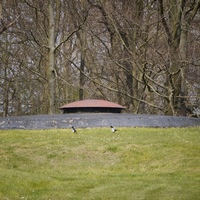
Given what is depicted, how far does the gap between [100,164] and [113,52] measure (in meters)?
18.5

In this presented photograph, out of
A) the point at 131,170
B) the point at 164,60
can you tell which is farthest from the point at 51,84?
the point at 131,170

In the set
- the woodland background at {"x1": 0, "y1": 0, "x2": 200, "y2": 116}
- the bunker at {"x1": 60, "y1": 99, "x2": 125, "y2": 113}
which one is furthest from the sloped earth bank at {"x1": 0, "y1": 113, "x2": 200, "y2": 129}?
the woodland background at {"x1": 0, "y1": 0, "x2": 200, "y2": 116}

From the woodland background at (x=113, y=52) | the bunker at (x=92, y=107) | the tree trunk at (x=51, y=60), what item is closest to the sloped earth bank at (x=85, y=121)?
the bunker at (x=92, y=107)

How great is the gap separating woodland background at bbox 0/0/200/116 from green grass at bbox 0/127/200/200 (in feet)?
21.3

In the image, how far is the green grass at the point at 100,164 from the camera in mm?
10359

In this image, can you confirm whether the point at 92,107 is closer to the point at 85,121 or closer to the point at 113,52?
the point at 85,121

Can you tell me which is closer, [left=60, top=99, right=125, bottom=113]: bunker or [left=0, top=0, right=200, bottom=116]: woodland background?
[left=60, top=99, right=125, bottom=113]: bunker

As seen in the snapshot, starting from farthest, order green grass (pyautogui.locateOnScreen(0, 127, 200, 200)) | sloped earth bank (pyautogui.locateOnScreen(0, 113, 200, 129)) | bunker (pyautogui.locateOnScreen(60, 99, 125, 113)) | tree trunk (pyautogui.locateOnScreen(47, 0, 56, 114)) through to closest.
Answer: tree trunk (pyautogui.locateOnScreen(47, 0, 56, 114))
bunker (pyautogui.locateOnScreen(60, 99, 125, 113))
sloped earth bank (pyautogui.locateOnScreen(0, 113, 200, 129))
green grass (pyautogui.locateOnScreen(0, 127, 200, 200))

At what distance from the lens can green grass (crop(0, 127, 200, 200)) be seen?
1036 cm

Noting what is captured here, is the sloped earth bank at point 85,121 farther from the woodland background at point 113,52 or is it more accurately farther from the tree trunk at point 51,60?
the tree trunk at point 51,60

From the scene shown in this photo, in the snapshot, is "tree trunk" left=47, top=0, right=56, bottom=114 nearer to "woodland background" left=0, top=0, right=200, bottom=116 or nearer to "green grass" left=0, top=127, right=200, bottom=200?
"woodland background" left=0, top=0, right=200, bottom=116

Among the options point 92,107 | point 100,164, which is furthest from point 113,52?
point 100,164

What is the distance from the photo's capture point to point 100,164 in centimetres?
1343

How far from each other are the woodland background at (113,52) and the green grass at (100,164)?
21.3ft
